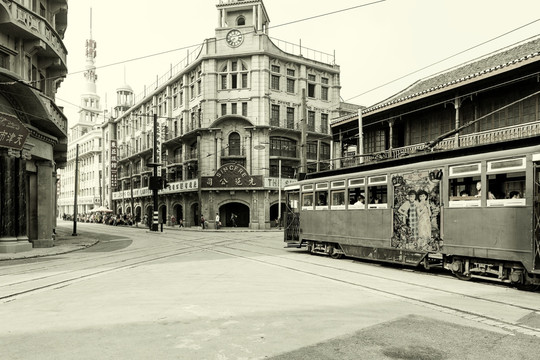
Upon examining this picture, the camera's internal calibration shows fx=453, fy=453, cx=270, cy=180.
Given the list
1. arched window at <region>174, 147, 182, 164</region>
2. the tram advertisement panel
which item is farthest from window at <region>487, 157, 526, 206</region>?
arched window at <region>174, 147, 182, 164</region>

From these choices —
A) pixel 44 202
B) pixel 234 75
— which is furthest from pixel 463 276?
pixel 234 75

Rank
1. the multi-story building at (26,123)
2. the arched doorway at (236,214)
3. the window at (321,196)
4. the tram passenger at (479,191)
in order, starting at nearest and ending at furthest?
1. the tram passenger at (479,191)
2. the window at (321,196)
3. the multi-story building at (26,123)
4. the arched doorway at (236,214)

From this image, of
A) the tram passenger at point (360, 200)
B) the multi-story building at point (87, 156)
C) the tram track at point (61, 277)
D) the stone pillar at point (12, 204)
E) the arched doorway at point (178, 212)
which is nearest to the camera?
the tram track at point (61, 277)

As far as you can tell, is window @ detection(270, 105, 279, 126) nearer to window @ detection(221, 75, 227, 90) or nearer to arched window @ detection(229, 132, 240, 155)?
arched window @ detection(229, 132, 240, 155)

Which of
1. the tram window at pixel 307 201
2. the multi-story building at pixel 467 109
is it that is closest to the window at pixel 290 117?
the multi-story building at pixel 467 109

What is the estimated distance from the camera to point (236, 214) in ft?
158

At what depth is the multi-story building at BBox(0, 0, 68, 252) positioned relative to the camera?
18.5 meters

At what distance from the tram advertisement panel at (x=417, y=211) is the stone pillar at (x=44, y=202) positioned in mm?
17807

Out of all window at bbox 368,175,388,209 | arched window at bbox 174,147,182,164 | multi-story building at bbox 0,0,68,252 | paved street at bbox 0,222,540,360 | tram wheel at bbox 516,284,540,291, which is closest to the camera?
paved street at bbox 0,222,540,360

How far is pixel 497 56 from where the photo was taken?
22156 millimetres

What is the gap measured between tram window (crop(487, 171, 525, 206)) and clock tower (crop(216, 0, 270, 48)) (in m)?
39.1

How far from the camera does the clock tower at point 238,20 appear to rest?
46594 mm

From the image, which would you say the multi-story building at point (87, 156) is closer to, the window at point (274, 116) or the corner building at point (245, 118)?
the corner building at point (245, 118)

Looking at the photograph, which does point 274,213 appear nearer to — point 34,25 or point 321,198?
point 321,198
